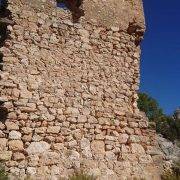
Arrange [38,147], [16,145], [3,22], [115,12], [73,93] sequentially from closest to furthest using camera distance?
[16,145] → [38,147] → [3,22] → [73,93] → [115,12]

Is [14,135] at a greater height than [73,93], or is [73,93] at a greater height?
[73,93]

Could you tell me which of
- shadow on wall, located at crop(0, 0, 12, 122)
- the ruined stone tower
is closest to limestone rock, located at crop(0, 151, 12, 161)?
the ruined stone tower

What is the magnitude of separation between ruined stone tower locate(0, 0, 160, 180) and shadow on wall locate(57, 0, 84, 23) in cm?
8

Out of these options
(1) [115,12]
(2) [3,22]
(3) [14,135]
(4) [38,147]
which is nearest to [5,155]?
(3) [14,135]

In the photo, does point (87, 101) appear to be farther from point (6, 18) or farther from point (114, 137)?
point (6, 18)

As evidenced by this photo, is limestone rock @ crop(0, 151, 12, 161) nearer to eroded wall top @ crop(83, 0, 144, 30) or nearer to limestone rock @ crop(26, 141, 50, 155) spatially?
limestone rock @ crop(26, 141, 50, 155)

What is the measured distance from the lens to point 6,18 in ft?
25.8

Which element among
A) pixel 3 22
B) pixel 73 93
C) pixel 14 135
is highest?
pixel 3 22

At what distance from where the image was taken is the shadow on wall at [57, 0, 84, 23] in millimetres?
8641

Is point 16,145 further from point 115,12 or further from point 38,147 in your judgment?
point 115,12

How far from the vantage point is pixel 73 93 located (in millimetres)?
8164

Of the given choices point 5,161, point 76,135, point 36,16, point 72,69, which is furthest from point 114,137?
point 36,16

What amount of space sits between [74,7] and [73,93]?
2030 mm

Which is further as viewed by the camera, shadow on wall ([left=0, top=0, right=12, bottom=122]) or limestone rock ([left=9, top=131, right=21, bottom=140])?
shadow on wall ([left=0, top=0, right=12, bottom=122])
